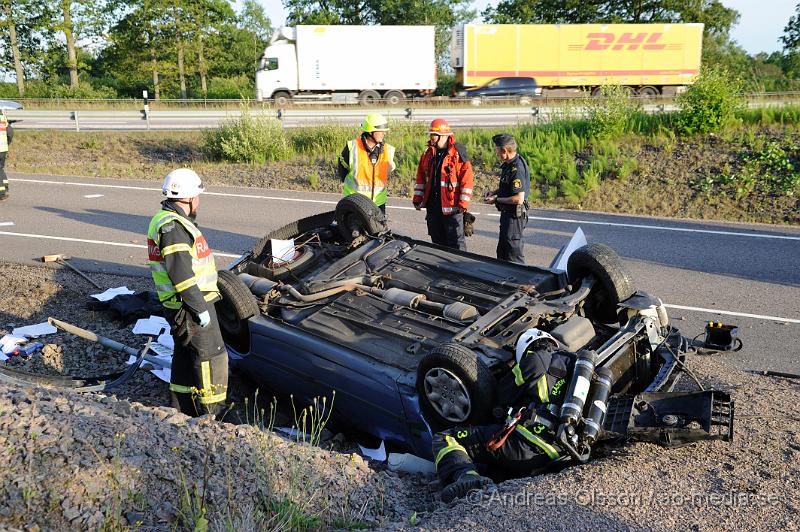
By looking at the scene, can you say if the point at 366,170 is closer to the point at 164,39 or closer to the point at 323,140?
the point at 323,140

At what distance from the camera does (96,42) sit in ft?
134

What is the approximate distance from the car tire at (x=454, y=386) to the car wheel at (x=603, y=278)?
5.10 feet

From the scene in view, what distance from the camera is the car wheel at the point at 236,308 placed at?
557 cm

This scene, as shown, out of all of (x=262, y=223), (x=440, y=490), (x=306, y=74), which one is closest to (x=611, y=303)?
(x=440, y=490)

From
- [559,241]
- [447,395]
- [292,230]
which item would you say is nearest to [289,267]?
[292,230]

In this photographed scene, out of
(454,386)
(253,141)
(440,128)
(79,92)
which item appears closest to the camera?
(454,386)

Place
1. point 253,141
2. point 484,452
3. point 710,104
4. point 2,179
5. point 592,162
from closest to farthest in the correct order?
point 484,452 → point 2,179 → point 592,162 → point 710,104 → point 253,141

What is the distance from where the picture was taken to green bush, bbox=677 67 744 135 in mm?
13703

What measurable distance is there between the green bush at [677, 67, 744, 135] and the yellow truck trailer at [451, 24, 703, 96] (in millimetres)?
18476

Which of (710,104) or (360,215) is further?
(710,104)

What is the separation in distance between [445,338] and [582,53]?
1173 inches

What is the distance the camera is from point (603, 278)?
5590mm

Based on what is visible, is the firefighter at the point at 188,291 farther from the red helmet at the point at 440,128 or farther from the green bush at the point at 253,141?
the green bush at the point at 253,141

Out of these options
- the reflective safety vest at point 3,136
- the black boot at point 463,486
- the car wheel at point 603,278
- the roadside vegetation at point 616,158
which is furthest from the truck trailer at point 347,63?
the black boot at point 463,486
